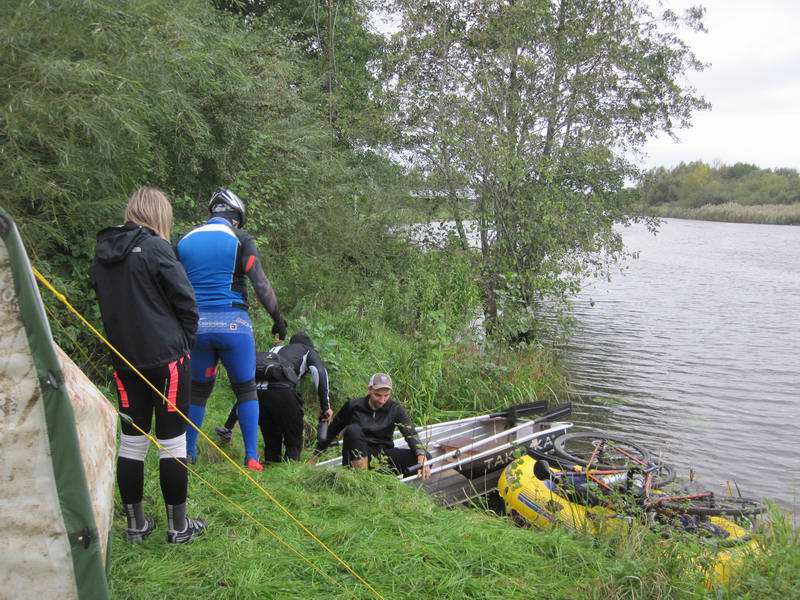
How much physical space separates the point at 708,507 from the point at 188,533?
3.62m

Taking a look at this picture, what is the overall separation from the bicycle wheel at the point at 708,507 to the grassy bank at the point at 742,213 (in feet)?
178

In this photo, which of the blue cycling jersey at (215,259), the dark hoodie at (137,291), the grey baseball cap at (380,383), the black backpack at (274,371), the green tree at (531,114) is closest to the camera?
the dark hoodie at (137,291)

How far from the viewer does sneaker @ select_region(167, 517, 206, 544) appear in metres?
3.48

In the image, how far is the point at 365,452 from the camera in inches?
224

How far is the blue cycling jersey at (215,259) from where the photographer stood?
14.5 feet

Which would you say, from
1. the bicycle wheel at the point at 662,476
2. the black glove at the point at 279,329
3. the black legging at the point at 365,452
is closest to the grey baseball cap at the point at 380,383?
the black legging at the point at 365,452

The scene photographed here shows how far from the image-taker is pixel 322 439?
6062 millimetres

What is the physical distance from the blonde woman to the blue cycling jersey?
96cm

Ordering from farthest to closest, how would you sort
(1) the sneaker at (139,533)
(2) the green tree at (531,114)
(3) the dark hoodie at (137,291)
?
(2) the green tree at (531,114), (1) the sneaker at (139,533), (3) the dark hoodie at (137,291)

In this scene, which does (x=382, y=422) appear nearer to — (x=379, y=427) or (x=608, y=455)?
(x=379, y=427)

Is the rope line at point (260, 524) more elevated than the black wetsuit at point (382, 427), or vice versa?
the rope line at point (260, 524)

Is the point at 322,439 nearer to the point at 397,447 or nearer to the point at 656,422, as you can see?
the point at 397,447

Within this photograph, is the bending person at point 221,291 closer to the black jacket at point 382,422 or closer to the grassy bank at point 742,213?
the black jacket at point 382,422

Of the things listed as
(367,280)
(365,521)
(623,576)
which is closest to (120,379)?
(365,521)
